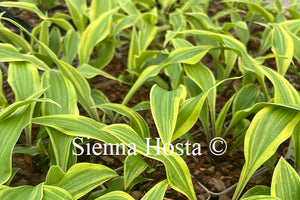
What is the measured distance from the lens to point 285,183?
0.84m

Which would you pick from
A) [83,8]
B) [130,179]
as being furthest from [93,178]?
[83,8]

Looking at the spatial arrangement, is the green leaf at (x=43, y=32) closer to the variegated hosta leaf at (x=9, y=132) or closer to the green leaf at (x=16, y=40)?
the green leaf at (x=16, y=40)

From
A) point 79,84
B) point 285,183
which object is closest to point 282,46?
point 285,183

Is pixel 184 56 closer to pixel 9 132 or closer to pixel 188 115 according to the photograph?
pixel 188 115

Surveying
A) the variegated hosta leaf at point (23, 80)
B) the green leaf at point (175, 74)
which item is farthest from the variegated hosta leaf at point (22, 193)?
the green leaf at point (175, 74)

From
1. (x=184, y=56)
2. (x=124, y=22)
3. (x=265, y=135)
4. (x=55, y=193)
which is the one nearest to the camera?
(x=55, y=193)

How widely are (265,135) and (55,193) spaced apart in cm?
47

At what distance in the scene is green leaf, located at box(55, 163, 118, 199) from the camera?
33.4 inches

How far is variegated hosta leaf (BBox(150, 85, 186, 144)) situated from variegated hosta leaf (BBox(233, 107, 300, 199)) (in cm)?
18

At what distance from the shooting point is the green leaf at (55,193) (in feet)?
2.53

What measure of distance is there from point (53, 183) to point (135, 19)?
2.60ft

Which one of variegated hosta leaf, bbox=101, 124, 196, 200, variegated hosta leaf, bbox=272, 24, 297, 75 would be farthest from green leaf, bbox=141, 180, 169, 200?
variegated hosta leaf, bbox=272, 24, 297, 75

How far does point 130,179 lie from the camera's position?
907mm

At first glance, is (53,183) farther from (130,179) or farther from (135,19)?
(135,19)
